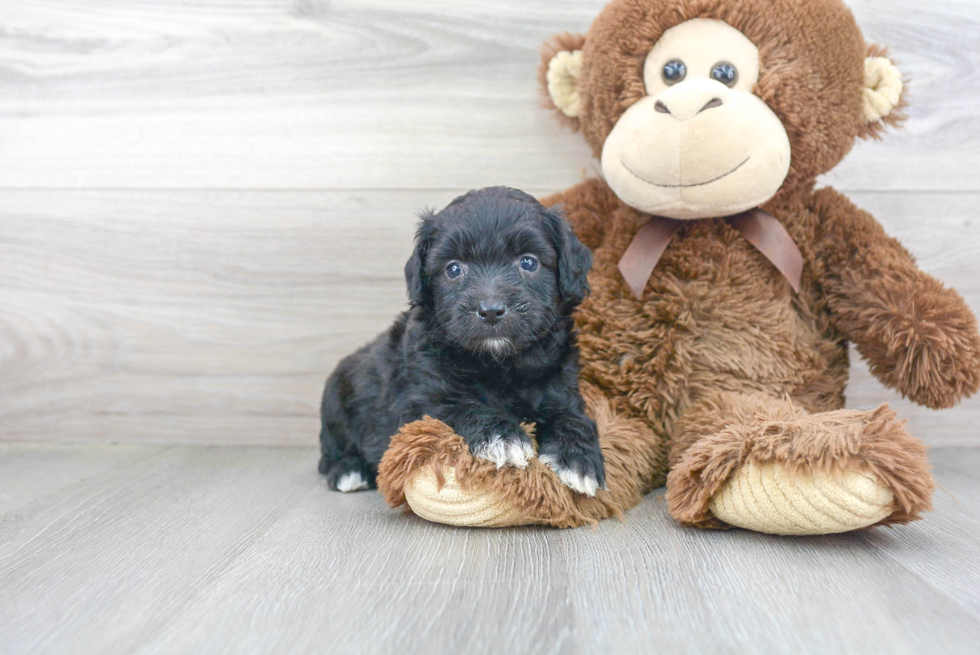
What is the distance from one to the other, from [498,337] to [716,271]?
2.05 feet

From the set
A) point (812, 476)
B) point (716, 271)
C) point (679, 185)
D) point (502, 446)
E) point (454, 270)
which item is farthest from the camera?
point (716, 271)

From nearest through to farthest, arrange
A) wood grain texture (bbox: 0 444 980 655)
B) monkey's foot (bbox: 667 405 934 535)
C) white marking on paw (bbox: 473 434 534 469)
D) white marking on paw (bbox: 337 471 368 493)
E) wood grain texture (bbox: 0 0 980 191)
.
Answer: wood grain texture (bbox: 0 444 980 655)
monkey's foot (bbox: 667 405 934 535)
white marking on paw (bbox: 473 434 534 469)
white marking on paw (bbox: 337 471 368 493)
wood grain texture (bbox: 0 0 980 191)

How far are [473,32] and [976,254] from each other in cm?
160

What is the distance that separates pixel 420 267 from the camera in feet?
5.08

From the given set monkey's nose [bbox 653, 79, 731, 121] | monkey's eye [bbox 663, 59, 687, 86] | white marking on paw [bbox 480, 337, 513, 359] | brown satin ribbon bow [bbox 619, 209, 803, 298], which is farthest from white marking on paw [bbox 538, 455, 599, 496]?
monkey's eye [bbox 663, 59, 687, 86]

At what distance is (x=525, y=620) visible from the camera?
102 cm

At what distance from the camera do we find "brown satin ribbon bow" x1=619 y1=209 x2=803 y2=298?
1.71m

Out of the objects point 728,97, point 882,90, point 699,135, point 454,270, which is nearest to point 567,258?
point 454,270

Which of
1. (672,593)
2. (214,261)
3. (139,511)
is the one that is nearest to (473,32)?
(214,261)

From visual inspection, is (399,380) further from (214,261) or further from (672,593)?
(214,261)

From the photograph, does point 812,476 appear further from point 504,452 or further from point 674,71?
point 674,71

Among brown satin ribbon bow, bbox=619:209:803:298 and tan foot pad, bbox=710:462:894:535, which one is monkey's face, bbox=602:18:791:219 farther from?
tan foot pad, bbox=710:462:894:535

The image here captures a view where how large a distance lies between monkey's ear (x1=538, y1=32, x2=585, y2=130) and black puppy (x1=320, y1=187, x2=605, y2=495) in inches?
19.9

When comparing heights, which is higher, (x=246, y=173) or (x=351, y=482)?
(x=246, y=173)
